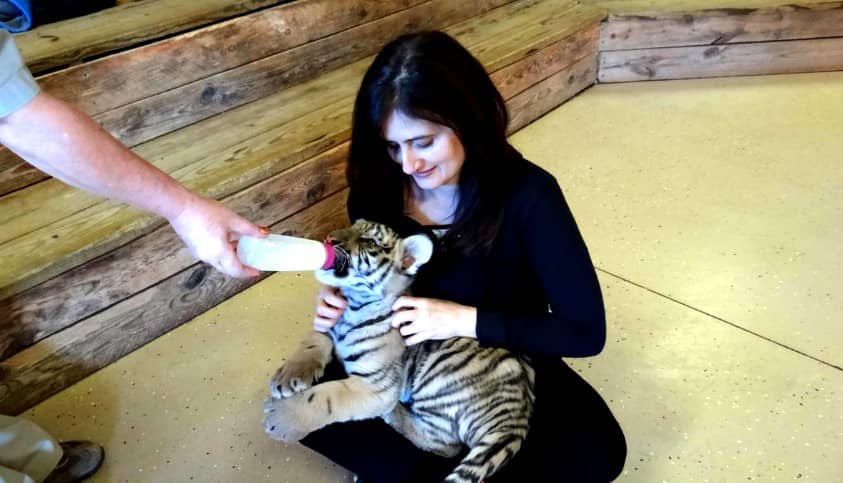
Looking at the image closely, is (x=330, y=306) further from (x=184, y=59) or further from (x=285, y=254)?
(x=184, y=59)

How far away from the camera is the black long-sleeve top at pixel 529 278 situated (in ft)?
4.13

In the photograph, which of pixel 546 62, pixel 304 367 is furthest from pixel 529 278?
pixel 546 62

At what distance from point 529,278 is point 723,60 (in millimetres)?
2314

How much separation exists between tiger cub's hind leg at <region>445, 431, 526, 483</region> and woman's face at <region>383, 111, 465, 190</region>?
46 centimetres

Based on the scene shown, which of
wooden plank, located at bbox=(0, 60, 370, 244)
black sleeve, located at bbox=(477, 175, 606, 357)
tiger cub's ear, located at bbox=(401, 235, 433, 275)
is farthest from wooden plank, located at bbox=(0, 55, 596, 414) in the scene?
black sleeve, located at bbox=(477, 175, 606, 357)

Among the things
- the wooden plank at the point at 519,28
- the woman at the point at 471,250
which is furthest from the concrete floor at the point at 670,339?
the wooden plank at the point at 519,28

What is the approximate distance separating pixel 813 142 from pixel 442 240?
6.54 ft

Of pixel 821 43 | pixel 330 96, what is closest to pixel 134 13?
pixel 330 96

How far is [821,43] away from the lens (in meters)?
3.18

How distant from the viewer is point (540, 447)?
1292 millimetres

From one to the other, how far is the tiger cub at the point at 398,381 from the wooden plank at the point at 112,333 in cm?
64

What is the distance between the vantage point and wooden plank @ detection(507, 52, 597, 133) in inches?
111

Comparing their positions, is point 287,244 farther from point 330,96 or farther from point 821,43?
point 821,43

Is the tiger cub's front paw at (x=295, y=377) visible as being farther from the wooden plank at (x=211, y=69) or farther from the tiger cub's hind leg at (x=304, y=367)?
the wooden plank at (x=211, y=69)
